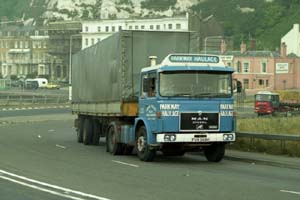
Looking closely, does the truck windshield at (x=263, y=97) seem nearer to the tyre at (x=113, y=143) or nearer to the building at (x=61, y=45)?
the tyre at (x=113, y=143)

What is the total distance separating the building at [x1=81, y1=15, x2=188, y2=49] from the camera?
5325 inches

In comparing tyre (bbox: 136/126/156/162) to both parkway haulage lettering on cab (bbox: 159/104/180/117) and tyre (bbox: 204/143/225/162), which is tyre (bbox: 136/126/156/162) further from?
tyre (bbox: 204/143/225/162)

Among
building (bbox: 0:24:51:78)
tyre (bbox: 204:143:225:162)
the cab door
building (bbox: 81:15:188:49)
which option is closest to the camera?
the cab door

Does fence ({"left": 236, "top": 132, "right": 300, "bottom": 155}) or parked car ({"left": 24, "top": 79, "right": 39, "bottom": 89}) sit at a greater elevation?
parked car ({"left": 24, "top": 79, "right": 39, "bottom": 89})

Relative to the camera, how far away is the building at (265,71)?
10750 centimetres

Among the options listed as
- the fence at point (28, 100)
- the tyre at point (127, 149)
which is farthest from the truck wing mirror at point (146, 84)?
the fence at point (28, 100)

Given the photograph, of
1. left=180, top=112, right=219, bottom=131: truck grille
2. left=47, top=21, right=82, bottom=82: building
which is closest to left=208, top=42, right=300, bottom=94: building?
left=47, top=21, right=82, bottom=82: building

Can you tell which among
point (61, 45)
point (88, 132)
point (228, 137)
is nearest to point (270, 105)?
point (88, 132)

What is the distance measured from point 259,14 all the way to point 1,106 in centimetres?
12008

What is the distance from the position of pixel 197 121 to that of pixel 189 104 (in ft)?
1.90

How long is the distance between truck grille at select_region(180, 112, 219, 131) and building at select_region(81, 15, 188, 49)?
11190cm

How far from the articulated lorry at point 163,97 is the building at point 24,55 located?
141754 millimetres

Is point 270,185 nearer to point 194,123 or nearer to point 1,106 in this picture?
point 194,123

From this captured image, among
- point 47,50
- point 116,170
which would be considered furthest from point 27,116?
point 47,50
